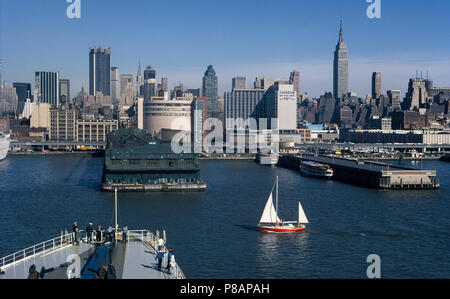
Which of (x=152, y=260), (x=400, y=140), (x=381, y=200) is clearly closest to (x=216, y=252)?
(x=152, y=260)

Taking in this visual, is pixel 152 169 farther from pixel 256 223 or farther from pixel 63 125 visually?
pixel 63 125

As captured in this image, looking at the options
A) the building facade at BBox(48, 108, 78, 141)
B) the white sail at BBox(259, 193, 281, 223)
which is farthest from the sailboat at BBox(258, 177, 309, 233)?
the building facade at BBox(48, 108, 78, 141)

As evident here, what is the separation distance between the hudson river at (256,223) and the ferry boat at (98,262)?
12.2 feet

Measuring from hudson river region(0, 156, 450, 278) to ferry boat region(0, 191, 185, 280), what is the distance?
12.2 ft

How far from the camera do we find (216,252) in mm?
21328

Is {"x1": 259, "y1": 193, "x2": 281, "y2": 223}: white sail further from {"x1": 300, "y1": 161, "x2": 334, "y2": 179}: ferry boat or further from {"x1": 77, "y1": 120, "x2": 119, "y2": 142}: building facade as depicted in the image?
{"x1": 77, "y1": 120, "x2": 119, "y2": 142}: building facade

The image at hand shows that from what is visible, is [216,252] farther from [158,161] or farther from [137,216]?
[158,161]

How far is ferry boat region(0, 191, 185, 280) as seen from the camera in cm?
1070

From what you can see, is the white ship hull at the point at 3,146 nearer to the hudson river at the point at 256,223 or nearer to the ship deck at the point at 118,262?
the hudson river at the point at 256,223

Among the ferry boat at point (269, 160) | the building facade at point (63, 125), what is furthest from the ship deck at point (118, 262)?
the building facade at point (63, 125)

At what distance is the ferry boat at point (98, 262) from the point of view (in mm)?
10695

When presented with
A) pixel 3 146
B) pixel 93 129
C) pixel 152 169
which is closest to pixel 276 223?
pixel 152 169
